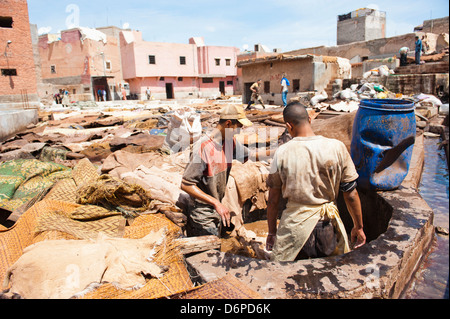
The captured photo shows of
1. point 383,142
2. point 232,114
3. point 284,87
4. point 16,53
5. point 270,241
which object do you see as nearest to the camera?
point 270,241

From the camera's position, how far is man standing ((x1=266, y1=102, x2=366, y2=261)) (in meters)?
2.13

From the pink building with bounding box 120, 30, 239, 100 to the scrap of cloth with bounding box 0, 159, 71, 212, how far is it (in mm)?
29991

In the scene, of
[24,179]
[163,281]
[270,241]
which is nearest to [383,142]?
[270,241]

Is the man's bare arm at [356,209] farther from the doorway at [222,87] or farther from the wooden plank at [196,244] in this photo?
the doorway at [222,87]

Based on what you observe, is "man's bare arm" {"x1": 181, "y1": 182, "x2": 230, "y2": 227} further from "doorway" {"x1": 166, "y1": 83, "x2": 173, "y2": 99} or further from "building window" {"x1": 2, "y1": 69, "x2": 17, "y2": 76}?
"doorway" {"x1": 166, "y1": 83, "x2": 173, "y2": 99}

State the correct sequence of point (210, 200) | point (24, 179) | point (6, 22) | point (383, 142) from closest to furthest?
point (210, 200)
point (383, 142)
point (24, 179)
point (6, 22)

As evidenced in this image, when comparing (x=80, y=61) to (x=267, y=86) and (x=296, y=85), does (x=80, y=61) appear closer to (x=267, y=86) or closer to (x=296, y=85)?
(x=267, y=86)

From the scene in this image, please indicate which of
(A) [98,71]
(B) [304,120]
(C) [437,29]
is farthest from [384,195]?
(A) [98,71]

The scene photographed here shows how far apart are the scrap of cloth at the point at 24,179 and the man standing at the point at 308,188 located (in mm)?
3168

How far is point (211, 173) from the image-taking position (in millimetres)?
2881

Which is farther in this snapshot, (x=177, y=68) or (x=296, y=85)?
(x=177, y=68)

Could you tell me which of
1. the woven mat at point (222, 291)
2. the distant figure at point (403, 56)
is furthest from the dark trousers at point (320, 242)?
the distant figure at point (403, 56)

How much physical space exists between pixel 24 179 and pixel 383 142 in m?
4.58

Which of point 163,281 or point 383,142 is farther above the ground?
point 383,142
